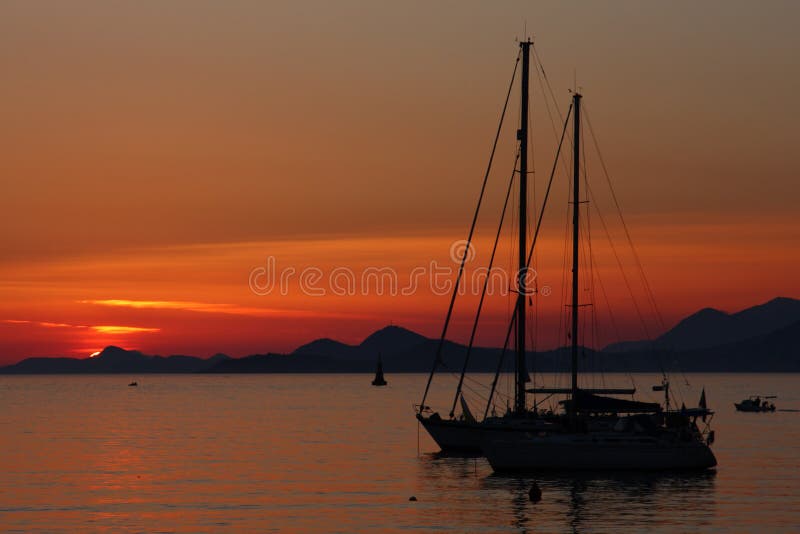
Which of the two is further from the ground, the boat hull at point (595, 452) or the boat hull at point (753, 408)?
the boat hull at point (753, 408)

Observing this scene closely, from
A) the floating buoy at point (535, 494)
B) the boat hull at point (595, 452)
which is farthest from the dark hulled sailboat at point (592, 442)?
the floating buoy at point (535, 494)

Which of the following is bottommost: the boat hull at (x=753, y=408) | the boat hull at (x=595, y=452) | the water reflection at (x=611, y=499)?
the water reflection at (x=611, y=499)

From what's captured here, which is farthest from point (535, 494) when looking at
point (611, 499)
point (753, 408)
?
point (753, 408)

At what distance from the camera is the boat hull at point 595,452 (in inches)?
2544

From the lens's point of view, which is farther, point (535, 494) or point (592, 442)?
point (592, 442)

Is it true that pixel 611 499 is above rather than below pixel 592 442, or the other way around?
below

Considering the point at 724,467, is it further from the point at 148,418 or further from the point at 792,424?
the point at 148,418

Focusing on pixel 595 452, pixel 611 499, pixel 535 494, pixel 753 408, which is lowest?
pixel 611 499

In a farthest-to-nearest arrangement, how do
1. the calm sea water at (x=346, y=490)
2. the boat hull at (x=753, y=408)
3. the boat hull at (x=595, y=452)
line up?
the boat hull at (x=753, y=408) → the boat hull at (x=595, y=452) → the calm sea water at (x=346, y=490)

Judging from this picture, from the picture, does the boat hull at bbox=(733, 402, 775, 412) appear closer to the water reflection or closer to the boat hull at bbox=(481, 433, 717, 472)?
the water reflection

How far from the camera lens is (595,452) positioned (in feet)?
212

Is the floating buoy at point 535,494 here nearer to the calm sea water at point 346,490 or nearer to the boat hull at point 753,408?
the calm sea water at point 346,490

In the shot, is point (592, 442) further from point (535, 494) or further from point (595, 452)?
point (535, 494)

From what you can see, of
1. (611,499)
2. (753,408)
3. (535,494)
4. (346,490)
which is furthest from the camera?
(753,408)
